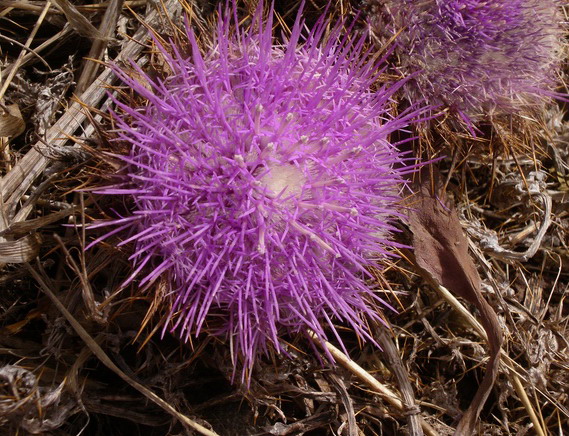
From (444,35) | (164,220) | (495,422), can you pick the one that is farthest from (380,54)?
(495,422)

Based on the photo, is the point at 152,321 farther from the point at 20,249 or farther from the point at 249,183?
the point at 249,183

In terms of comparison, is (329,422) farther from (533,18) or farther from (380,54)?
(533,18)

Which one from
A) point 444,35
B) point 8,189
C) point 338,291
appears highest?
point 444,35

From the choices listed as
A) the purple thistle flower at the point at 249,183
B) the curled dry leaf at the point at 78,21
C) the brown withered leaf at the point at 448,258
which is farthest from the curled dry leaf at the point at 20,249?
the brown withered leaf at the point at 448,258

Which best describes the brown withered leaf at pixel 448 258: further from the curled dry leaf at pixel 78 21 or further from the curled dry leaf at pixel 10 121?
the curled dry leaf at pixel 10 121

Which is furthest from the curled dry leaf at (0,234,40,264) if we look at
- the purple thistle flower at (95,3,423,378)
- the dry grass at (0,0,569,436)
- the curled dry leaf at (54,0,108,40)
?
the curled dry leaf at (54,0,108,40)

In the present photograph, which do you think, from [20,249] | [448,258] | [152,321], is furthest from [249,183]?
[448,258]
